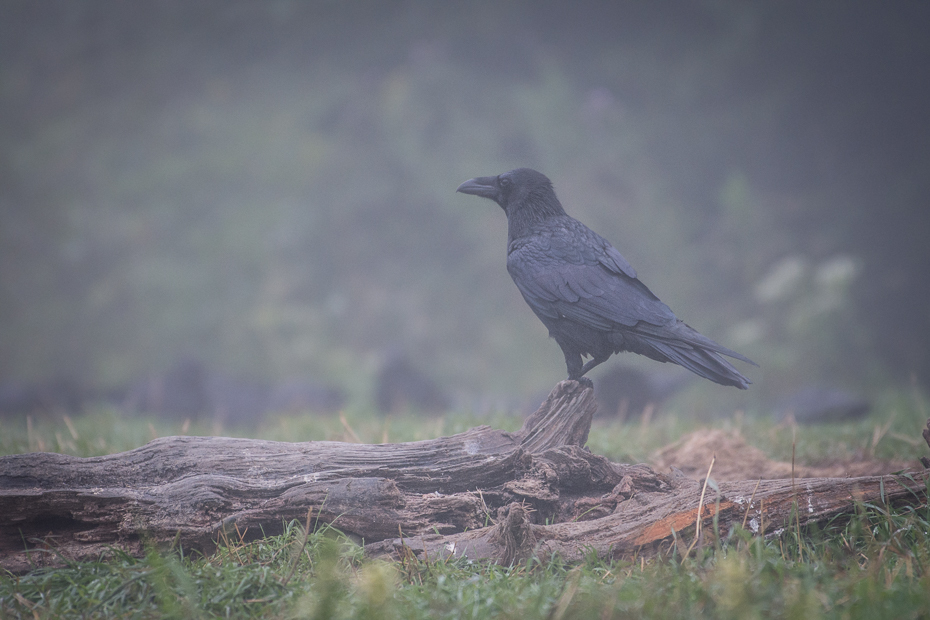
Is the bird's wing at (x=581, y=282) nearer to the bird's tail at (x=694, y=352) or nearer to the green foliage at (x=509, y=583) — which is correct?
the bird's tail at (x=694, y=352)

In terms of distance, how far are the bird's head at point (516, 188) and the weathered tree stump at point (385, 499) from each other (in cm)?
158

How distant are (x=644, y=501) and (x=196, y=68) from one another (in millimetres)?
10318

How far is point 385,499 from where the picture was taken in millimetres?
2375

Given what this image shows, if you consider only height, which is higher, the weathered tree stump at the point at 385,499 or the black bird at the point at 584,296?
the black bird at the point at 584,296

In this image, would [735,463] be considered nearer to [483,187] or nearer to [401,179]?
[483,187]

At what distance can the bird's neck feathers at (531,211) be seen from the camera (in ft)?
12.1

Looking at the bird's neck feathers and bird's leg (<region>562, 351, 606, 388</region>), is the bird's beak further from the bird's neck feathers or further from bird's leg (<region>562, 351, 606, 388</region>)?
bird's leg (<region>562, 351, 606, 388</region>)

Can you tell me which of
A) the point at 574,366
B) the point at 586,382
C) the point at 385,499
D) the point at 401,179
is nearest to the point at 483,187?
the point at 574,366

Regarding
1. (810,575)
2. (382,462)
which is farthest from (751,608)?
(382,462)

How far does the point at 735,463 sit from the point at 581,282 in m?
1.35

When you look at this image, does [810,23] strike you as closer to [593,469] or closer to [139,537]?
[593,469]

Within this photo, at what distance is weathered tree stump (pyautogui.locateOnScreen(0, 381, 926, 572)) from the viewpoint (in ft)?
7.34

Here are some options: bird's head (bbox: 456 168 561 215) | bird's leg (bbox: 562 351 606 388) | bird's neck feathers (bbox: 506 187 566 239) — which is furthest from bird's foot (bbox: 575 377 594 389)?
bird's head (bbox: 456 168 561 215)

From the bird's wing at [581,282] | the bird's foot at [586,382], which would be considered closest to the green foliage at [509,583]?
the bird's foot at [586,382]
